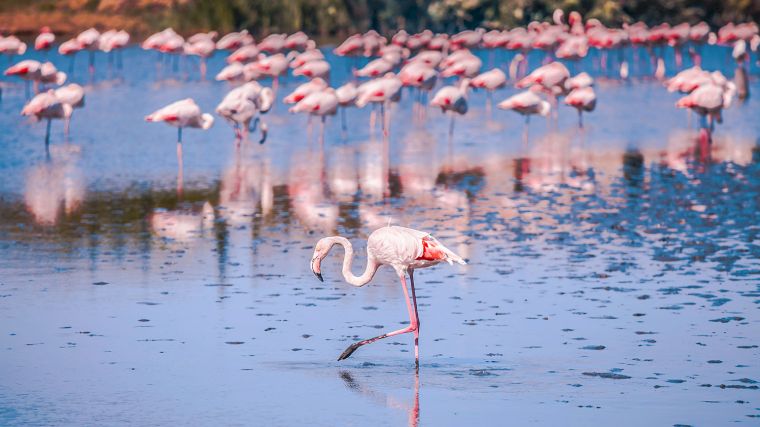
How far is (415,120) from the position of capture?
82.6 feet

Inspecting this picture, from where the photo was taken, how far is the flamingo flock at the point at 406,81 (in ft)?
63.7

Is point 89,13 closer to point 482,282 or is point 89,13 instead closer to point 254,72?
point 254,72

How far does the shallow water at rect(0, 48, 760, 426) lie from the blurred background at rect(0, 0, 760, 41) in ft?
81.7

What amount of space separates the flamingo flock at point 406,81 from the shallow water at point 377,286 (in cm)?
58

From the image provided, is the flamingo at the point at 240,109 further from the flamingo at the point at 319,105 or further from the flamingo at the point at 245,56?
the flamingo at the point at 245,56

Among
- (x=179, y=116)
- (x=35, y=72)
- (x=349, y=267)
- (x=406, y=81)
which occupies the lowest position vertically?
(x=349, y=267)

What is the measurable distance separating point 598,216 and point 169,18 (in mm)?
34408

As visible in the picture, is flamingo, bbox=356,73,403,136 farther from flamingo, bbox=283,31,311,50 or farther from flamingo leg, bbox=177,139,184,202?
flamingo, bbox=283,31,311,50

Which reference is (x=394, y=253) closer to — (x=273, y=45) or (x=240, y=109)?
(x=240, y=109)

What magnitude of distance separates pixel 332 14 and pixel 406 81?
68.4 feet

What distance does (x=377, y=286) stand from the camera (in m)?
11.2

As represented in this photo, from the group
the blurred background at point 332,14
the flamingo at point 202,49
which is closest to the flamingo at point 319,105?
the flamingo at point 202,49

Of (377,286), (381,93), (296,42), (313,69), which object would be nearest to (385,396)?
(377,286)

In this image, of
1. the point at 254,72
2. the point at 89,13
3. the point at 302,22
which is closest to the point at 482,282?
the point at 254,72
